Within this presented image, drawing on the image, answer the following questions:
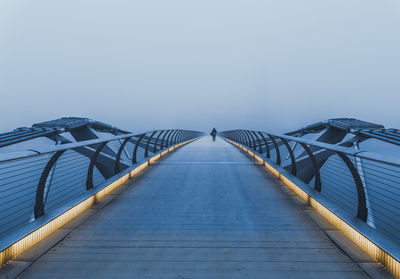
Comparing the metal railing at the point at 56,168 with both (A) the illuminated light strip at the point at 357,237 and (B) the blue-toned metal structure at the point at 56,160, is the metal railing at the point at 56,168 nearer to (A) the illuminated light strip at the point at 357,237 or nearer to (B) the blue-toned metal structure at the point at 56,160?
(B) the blue-toned metal structure at the point at 56,160

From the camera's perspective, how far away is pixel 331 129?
18.4 m

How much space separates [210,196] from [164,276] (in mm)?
2314

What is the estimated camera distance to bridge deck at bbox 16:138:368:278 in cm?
216

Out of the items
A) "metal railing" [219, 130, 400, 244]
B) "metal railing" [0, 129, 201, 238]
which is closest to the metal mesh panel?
"metal railing" [0, 129, 201, 238]

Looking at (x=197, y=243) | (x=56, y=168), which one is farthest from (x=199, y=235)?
(x=56, y=168)

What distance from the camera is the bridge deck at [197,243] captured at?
2.16m

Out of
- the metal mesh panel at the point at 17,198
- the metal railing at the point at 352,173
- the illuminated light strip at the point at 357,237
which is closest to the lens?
the illuminated light strip at the point at 357,237

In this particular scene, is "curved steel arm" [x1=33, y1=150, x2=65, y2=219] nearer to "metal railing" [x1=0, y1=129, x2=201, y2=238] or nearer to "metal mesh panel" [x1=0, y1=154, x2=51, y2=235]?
"metal railing" [x1=0, y1=129, x2=201, y2=238]

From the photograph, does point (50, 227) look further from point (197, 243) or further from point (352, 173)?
point (352, 173)

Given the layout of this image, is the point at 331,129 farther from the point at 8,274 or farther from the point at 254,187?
the point at 8,274

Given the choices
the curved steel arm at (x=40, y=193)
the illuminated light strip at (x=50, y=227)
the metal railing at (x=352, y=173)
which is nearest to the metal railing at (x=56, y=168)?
the curved steel arm at (x=40, y=193)

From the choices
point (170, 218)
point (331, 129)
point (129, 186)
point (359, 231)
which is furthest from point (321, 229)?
point (331, 129)

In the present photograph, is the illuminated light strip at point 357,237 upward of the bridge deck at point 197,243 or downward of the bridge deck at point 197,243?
upward

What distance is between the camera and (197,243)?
264 centimetres
